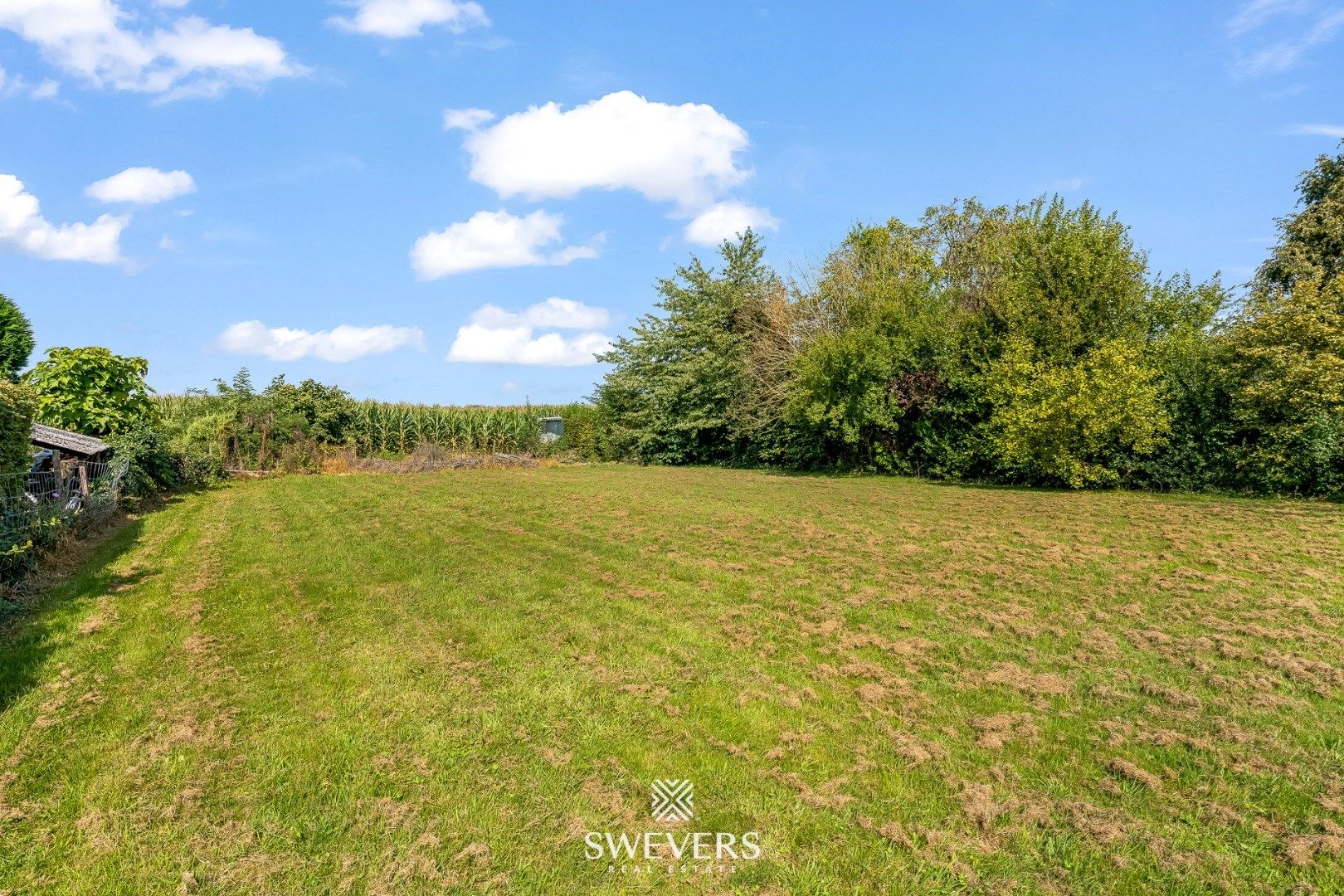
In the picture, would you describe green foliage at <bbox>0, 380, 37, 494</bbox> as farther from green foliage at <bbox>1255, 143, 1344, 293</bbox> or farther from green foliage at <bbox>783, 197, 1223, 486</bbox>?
green foliage at <bbox>1255, 143, 1344, 293</bbox>

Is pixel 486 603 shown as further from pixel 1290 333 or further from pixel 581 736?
pixel 1290 333

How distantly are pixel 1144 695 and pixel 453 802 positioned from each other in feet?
16.2

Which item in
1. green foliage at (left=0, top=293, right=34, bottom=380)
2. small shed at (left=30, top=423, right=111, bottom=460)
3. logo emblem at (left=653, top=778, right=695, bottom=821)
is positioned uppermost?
green foliage at (left=0, top=293, right=34, bottom=380)

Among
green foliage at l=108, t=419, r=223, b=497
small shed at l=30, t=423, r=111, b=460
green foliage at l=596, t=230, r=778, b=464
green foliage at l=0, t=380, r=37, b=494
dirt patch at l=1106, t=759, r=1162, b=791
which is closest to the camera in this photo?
dirt patch at l=1106, t=759, r=1162, b=791

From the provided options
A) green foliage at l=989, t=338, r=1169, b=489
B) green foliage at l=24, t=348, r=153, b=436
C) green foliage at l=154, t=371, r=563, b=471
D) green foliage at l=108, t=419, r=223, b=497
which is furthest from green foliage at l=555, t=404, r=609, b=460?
green foliage at l=989, t=338, r=1169, b=489

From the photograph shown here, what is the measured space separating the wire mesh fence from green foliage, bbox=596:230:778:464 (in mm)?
19700

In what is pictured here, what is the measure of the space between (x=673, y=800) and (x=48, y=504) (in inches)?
444

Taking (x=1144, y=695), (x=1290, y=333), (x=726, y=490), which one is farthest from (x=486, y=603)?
(x=1290, y=333)

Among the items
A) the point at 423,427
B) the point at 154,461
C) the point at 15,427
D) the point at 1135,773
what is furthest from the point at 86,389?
the point at 1135,773

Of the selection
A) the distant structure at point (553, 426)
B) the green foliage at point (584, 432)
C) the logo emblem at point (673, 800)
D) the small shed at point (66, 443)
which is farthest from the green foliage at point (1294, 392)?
the distant structure at point (553, 426)

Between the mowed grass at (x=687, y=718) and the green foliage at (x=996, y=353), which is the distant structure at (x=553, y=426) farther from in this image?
the mowed grass at (x=687, y=718)

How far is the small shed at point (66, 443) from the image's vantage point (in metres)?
12.2

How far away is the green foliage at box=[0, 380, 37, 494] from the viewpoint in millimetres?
8430

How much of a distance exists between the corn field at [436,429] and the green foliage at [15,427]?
61.7ft
